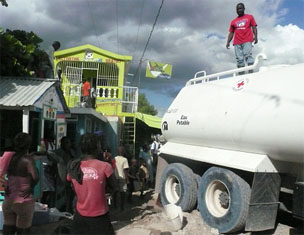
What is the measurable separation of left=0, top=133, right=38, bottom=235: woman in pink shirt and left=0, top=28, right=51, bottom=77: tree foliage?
3962 millimetres

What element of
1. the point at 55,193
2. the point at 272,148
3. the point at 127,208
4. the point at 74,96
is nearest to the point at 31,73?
the point at 55,193

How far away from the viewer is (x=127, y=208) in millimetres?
7574

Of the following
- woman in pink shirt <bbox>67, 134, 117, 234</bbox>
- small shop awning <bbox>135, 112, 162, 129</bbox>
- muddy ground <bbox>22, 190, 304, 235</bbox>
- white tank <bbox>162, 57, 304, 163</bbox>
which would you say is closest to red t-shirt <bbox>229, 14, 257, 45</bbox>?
white tank <bbox>162, 57, 304, 163</bbox>

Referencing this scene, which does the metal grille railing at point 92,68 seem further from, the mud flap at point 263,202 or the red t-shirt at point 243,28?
the mud flap at point 263,202

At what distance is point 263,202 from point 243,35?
4026mm

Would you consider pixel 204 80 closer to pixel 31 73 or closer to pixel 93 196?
pixel 31 73

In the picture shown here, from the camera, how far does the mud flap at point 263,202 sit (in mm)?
4934

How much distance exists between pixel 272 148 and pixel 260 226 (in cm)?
120

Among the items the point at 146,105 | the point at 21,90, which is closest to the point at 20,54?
the point at 21,90

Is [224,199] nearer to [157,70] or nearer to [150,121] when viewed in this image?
[150,121]

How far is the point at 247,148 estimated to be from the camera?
5375mm

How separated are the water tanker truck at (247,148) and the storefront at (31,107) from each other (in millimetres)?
2847

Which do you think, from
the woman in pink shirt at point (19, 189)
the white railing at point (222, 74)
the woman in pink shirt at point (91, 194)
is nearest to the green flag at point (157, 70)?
the white railing at point (222, 74)

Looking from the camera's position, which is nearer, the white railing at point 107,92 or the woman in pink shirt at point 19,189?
the woman in pink shirt at point 19,189
